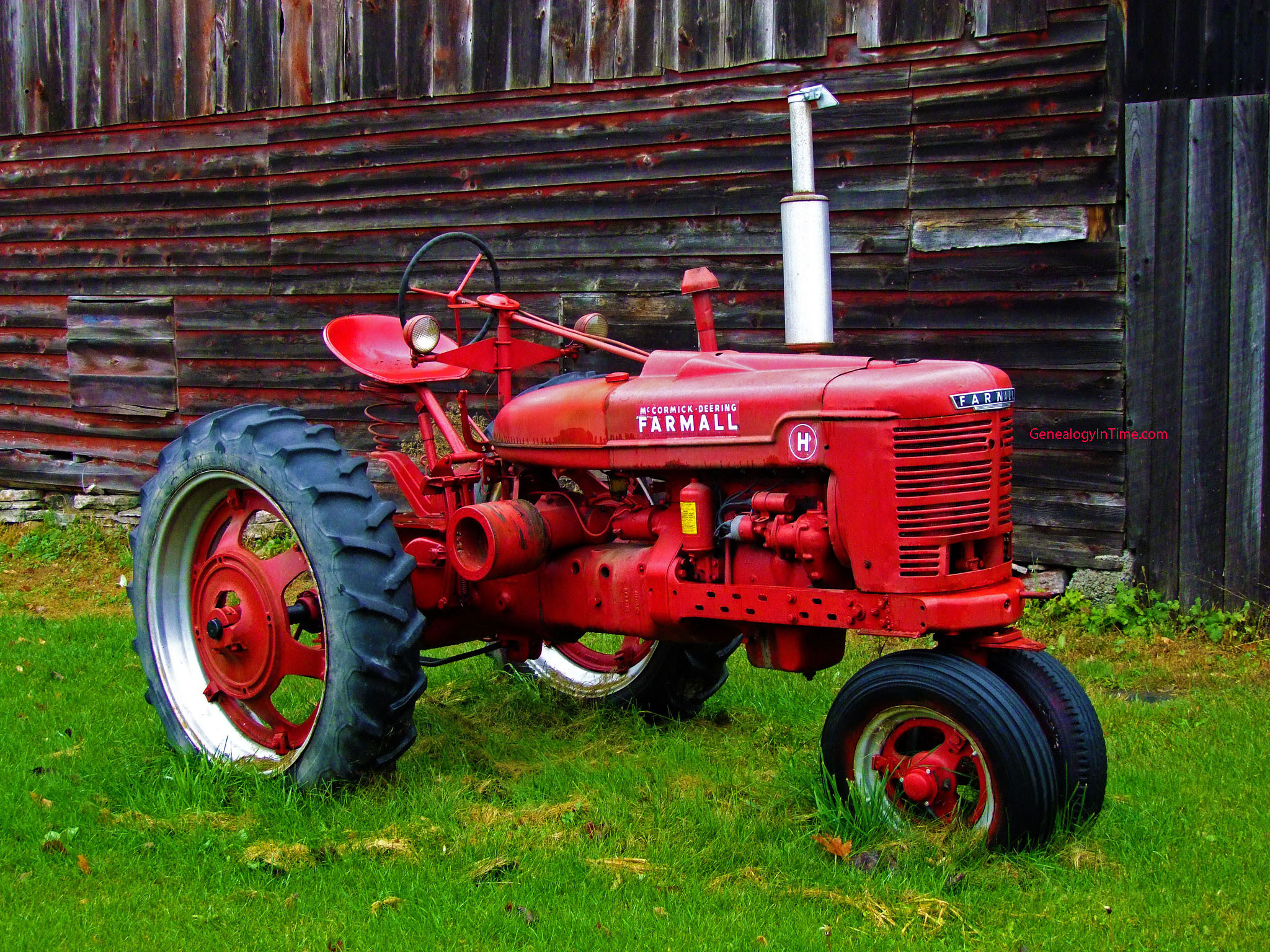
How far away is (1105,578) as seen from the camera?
6.76 metres

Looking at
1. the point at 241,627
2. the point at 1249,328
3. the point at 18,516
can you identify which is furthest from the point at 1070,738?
the point at 18,516

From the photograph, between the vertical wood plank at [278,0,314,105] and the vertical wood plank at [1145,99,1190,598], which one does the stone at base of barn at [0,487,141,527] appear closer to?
the vertical wood plank at [278,0,314,105]

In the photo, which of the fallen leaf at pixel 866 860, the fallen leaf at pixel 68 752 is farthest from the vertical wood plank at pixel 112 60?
the fallen leaf at pixel 866 860

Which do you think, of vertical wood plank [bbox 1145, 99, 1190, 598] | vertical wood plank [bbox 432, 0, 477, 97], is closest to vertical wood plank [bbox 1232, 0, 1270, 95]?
vertical wood plank [bbox 1145, 99, 1190, 598]

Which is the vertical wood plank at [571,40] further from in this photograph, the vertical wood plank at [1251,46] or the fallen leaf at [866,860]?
the fallen leaf at [866,860]

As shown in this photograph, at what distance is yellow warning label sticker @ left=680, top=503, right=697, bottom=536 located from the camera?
13.6 ft

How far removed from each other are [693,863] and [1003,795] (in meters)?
0.89

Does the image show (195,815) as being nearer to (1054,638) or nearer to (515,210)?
(1054,638)

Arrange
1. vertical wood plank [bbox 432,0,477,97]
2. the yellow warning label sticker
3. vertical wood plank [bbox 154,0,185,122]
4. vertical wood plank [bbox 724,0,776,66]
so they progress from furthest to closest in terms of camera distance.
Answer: vertical wood plank [bbox 154,0,185,122], vertical wood plank [bbox 432,0,477,97], vertical wood plank [bbox 724,0,776,66], the yellow warning label sticker

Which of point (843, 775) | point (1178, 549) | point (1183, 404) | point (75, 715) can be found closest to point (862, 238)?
point (1183, 404)

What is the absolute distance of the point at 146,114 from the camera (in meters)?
9.84

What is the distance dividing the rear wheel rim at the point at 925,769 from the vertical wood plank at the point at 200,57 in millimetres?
7621

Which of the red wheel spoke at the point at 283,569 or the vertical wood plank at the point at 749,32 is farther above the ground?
the vertical wood plank at the point at 749,32

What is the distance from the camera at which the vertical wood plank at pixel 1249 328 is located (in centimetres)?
638
